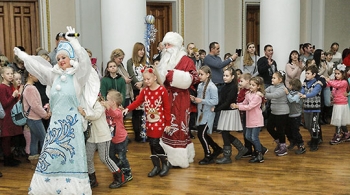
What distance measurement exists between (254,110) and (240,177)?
1106 millimetres

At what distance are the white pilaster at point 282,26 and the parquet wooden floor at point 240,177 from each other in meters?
2.85

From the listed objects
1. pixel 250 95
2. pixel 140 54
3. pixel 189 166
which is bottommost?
pixel 189 166

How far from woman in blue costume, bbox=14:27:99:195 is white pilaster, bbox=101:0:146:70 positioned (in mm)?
3402

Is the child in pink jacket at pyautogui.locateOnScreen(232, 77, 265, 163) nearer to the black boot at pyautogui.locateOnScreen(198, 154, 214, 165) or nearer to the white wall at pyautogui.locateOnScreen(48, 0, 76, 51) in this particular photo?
the black boot at pyautogui.locateOnScreen(198, 154, 214, 165)

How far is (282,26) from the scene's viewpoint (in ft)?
32.4

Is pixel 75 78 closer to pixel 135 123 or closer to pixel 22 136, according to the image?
pixel 22 136

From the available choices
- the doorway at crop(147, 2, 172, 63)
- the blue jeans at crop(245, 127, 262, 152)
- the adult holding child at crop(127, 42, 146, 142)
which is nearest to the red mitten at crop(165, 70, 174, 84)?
the blue jeans at crop(245, 127, 262, 152)

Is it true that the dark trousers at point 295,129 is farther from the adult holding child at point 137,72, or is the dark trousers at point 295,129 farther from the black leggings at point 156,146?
the adult holding child at point 137,72

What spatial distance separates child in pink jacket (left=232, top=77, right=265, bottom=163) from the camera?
6.81 m

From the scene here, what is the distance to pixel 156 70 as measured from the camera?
20.3ft

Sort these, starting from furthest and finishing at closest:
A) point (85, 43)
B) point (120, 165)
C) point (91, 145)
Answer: point (85, 43) < point (120, 165) < point (91, 145)

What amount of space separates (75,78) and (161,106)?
1.26 meters

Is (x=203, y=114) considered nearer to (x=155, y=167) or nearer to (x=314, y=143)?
(x=155, y=167)

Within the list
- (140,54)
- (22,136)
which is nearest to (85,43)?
(140,54)
